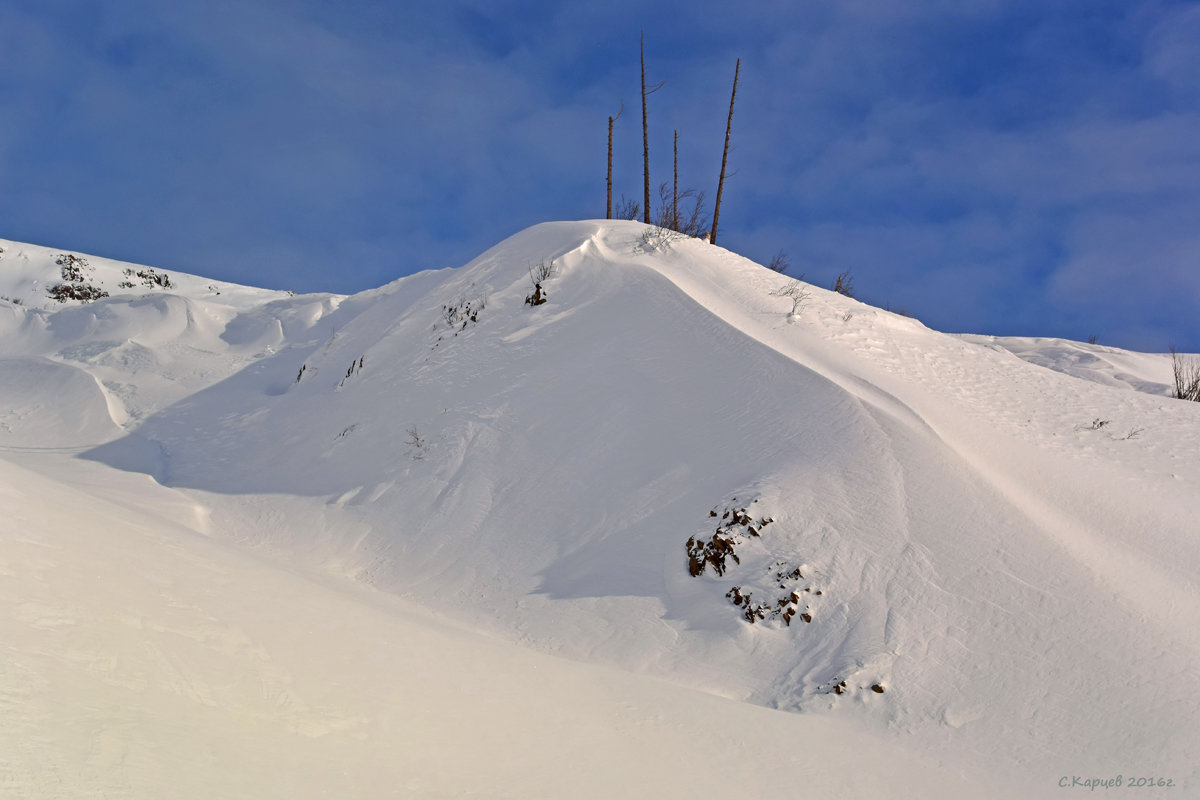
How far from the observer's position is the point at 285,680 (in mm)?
3166

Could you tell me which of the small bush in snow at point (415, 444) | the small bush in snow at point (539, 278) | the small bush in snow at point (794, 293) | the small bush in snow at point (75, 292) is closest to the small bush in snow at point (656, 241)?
the small bush in snow at point (539, 278)

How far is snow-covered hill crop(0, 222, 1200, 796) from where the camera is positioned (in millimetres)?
4043

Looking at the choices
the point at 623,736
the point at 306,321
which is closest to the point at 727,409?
the point at 623,736

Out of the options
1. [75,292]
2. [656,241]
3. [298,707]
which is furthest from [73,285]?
[298,707]

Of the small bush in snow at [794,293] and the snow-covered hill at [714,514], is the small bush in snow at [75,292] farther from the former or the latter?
the small bush in snow at [794,293]

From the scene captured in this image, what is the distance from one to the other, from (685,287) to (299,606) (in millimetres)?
6701

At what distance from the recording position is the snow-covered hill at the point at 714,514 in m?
4.04

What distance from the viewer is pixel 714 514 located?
599 centimetres

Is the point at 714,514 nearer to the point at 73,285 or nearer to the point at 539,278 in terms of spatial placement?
the point at 539,278

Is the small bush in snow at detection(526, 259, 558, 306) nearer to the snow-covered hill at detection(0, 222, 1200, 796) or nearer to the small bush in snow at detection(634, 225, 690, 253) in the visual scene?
the snow-covered hill at detection(0, 222, 1200, 796)

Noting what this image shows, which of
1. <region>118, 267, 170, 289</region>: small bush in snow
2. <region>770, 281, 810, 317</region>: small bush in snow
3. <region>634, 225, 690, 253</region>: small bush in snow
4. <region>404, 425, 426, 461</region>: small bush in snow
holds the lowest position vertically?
<region>404, 425, 426, 461</region>: small bush in snow

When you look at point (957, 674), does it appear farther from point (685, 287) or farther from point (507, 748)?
point (685, 287)

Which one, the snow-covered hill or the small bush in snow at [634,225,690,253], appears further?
the small bush in snow at [634,225,690,253]

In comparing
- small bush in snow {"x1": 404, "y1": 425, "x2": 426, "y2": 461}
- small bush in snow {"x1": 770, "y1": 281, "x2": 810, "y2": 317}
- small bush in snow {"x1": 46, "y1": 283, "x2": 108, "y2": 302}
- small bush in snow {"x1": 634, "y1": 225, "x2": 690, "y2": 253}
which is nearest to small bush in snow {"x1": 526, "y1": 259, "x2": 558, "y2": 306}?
small bush in snow {"x1": 634, "y1": 225, "x2": 690, "y2": 253}
